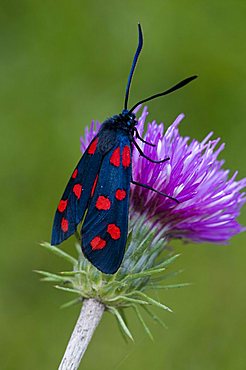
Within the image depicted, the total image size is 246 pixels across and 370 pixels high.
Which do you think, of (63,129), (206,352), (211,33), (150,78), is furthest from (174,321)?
(211,33)

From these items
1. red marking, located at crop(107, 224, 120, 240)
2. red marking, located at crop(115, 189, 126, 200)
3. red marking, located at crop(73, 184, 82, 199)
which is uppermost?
red marking, located at crop(115, 189, 126, 200)

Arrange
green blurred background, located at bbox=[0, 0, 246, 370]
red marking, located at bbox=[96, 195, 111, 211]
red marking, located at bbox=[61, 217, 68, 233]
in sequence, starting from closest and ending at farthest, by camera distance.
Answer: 1. red marking, located at bbox=[96, 195, 111, 211]
2. red marking, located at bbox=[61, 217, 68, 233]
3. green blurred background, located at bbox=[0, 0, 246, 370]

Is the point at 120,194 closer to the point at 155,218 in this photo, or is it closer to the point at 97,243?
the point at 97,243

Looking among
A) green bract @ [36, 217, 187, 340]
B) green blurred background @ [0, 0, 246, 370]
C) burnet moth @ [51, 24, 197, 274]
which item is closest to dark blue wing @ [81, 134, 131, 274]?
burnet moth @ [51, 24, 197, 274]

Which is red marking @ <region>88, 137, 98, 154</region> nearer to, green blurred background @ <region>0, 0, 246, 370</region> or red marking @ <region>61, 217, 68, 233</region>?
red marking @ <region>61, 217, 68, 233</region>

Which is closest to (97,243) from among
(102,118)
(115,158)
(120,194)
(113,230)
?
(113,230)

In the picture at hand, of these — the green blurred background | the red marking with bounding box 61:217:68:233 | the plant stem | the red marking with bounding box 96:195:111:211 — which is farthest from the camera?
the green blurred background

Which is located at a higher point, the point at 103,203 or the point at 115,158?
the point at 115,158

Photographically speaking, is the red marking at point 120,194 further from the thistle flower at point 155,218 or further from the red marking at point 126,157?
the thistle flower at point 155,218
